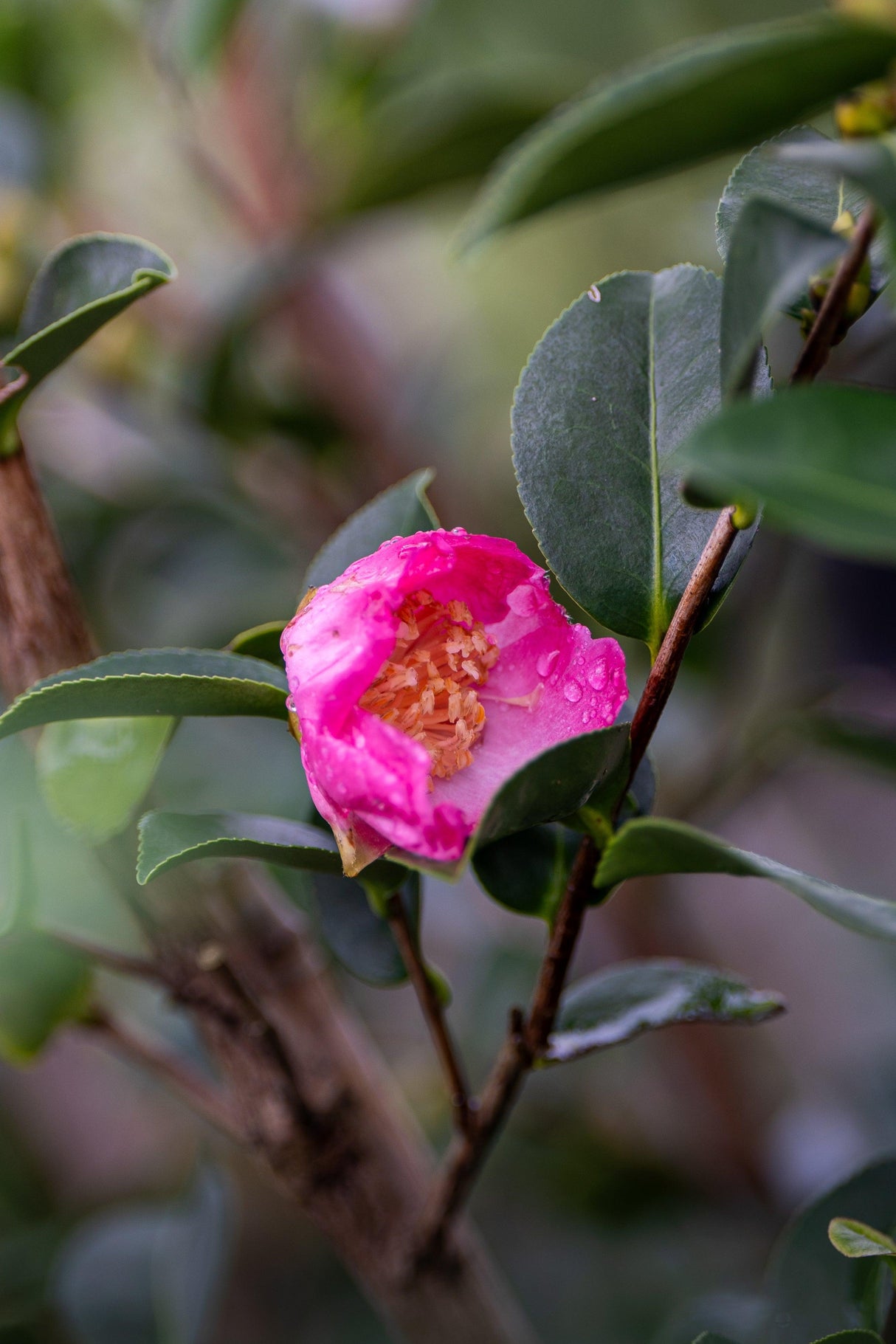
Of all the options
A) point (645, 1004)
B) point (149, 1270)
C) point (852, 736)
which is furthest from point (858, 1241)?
point (149, 1270)

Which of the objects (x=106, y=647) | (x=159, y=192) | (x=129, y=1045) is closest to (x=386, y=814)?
(x=129, y=1045)

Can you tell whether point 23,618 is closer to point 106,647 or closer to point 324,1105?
point 324,1105

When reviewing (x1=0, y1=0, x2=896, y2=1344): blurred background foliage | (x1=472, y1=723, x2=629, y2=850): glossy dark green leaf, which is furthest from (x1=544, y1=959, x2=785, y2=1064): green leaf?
(x1=0, y1=0, x2=896, y2=1344): blurred background foliage

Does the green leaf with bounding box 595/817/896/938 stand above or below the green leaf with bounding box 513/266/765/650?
below

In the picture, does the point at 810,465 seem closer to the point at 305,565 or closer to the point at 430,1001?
the point at 430,1001

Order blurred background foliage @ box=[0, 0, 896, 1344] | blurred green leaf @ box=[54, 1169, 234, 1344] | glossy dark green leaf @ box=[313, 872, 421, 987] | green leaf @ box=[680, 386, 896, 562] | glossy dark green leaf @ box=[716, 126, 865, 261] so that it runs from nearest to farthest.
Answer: green leaf @ box=[680, 386, 896, 562] < glossy dark green leaf @ box=[716, 126, 865, 261] < glossy dark green leaf @ box=[313, 872, 421, 987] < blurred green leaf @ box=[54, 1169, 234, 1344] < blurred background foliage @ box=[0, 0, 896, 1344]

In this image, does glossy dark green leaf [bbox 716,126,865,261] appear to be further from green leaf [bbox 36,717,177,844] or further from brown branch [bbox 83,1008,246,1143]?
brown branch [bbox 83,1008,246,1143]

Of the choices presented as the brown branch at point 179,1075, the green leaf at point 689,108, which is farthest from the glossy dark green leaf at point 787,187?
the brown branch at point 179,1075
